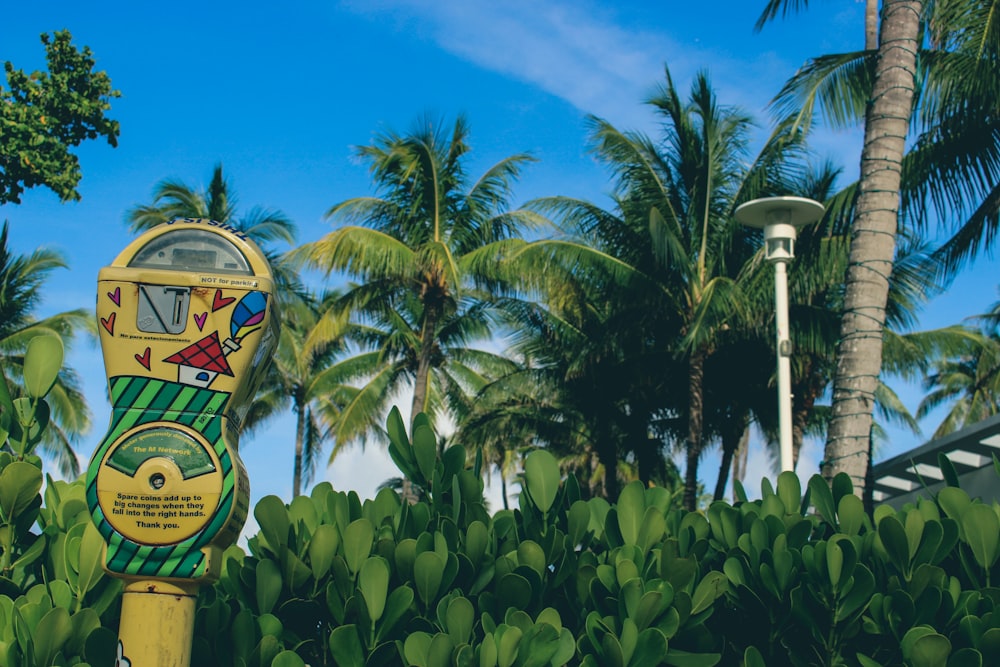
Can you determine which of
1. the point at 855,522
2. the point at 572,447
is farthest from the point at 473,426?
the point at 855,522

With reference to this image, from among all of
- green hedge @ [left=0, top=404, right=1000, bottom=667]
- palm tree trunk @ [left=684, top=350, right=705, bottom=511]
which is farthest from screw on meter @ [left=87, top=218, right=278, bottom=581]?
palm tree trunk @ [left=684, top=350, right=705, bottom=511]

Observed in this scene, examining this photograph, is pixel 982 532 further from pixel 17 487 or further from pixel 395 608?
pixel 17 487

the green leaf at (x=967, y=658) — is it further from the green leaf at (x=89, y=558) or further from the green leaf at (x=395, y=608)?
the green leaf at (x=89, y=558)

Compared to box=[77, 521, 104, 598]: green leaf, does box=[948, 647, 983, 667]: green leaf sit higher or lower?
lower

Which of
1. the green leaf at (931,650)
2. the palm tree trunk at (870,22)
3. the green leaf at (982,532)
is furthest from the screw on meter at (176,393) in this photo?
the palm tree trunk at (870,22)

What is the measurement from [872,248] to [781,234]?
1.06 m

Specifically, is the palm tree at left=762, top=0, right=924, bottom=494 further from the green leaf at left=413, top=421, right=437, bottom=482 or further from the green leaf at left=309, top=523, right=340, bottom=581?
the green leaf at left=309, top=523, right=340, bottom=581

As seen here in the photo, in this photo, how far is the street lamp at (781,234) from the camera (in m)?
8.29

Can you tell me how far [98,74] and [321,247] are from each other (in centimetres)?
543

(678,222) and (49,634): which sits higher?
(678,222)

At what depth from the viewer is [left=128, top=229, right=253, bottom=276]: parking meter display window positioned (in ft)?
9.20

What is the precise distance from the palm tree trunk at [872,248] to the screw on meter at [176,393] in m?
5.65

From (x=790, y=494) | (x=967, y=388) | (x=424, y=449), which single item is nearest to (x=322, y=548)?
(x=424, y=449)

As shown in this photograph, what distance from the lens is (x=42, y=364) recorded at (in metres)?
3.30
